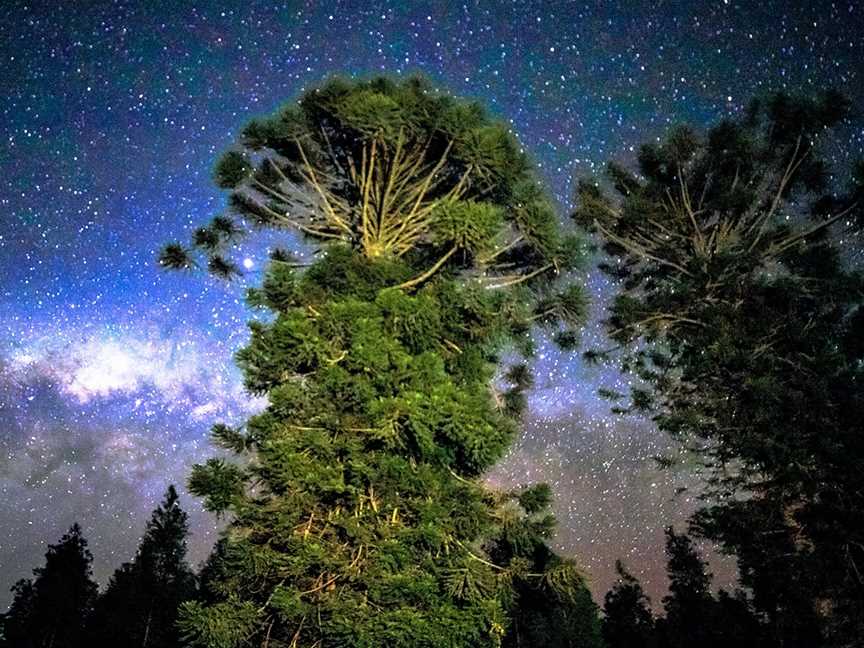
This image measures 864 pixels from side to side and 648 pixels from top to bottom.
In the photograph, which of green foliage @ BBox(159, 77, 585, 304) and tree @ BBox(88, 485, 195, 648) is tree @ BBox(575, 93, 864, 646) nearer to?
green foliage @ BBox(159, 77, 585, 304)

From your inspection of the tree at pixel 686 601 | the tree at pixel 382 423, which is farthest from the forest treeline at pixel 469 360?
the tree at pixel 686 601

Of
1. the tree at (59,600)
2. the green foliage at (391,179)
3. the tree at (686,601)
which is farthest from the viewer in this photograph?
the tree at (686,601)

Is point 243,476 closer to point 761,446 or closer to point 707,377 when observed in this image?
point 761,446

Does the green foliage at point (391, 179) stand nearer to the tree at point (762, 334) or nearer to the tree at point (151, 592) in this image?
the tree at point (762, 334)

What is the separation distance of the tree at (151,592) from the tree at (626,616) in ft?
116

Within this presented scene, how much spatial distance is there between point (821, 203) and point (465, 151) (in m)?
13.9

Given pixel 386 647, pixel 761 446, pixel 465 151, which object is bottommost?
pixel 386 647

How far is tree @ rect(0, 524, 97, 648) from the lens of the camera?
37.9 m

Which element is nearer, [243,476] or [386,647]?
[386,647]

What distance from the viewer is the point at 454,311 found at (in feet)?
29.7

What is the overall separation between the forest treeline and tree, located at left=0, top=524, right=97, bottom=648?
3811 cm

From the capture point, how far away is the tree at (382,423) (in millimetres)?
7039

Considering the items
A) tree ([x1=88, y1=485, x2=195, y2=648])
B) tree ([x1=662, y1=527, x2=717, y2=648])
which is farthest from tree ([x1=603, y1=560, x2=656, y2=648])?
tree ([x1=88, y1=485, x2=195, y2=648])

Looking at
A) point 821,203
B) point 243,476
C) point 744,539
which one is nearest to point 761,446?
point 744,539
